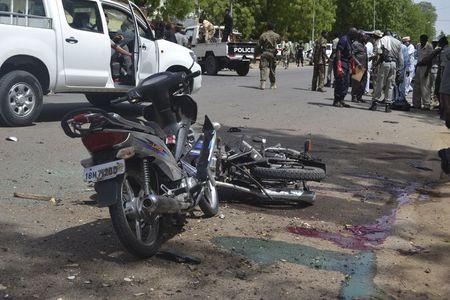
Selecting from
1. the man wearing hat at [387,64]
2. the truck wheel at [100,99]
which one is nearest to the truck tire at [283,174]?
the truck wheel at [100,99]

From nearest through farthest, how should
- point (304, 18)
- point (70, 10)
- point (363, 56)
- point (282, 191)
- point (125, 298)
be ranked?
point (125, 298), point (282, 191), point (70, 10), point (363, 56), point (304, 18)

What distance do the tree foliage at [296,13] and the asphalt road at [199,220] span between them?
71.2 ft

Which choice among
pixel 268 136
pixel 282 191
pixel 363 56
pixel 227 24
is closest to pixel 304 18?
pixel 227 24

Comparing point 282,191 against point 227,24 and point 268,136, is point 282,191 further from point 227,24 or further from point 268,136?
point 227,24

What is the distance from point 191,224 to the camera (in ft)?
18.0

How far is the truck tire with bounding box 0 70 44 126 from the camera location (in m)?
9.41

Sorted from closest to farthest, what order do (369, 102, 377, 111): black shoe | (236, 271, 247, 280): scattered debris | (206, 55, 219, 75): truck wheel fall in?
(236, 271, 247, 280): scattered debris → (369, 102, 377, 111): black shoe → (206, 55, 219, 75): truck wheel

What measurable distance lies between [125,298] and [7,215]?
2.03 meters

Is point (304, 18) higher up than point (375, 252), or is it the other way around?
point (304, 18)

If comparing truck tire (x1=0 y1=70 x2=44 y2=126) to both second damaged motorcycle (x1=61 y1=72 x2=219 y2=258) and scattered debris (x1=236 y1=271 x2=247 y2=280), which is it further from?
scattered debris (x1=236 y1=271 x2=247 y2=280)

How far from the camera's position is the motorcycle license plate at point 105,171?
4141 millimetres

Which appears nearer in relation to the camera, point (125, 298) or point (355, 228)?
point (125, 298)

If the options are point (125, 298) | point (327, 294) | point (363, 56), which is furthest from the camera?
point (363, 56)

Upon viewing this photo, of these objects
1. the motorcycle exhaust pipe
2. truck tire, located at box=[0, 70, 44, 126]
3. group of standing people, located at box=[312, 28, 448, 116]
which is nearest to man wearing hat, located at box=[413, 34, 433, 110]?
group of standing people, located at box=[312, 28, 448, 116]
